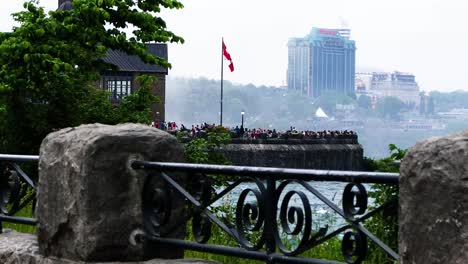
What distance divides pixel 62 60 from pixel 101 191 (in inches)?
857

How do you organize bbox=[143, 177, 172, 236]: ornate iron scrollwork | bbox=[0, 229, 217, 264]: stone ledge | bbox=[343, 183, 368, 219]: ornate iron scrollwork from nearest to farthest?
bbox=[343, 183, 368, 219]: ornate iron scrollwork
bbox=[143, 177, 172, 236]: ornate iron scrollwork
bbox=[0, 229, 217, 264]: stone ledge

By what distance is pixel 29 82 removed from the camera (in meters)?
23.9

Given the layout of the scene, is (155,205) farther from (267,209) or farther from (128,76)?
(128,76)

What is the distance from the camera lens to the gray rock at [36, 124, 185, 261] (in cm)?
606

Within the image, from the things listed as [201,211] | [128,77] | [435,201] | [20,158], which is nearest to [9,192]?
[20,158]

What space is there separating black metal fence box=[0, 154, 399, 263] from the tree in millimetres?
14055

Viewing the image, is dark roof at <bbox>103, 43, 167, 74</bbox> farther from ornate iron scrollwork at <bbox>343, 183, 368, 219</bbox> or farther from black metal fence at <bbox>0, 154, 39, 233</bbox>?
ornate iron scrollwork at <bbox>343, 183, 368, 219</bbox>

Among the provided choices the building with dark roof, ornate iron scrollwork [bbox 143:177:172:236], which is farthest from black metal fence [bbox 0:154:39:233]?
the building with dark roof

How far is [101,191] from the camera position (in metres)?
6.09

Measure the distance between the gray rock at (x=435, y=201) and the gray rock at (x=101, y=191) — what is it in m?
2.23

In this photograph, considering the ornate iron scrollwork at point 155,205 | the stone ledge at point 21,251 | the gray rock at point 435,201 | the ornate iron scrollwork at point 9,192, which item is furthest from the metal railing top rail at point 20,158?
the gray rock at point 435,201

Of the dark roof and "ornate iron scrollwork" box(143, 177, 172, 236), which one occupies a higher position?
the dark roof

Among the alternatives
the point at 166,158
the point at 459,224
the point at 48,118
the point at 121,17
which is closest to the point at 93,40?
the point at 121,17

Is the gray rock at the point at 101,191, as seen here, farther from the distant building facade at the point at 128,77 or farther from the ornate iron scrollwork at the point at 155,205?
the distant building facade at the point at 128,77
